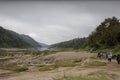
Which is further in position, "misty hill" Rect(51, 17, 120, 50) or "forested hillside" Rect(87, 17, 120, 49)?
"forested hillside" Rect(87, 17, 120, 49)

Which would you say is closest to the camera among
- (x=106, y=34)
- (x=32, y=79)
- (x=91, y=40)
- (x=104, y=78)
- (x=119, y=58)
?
(x=104, y=78)

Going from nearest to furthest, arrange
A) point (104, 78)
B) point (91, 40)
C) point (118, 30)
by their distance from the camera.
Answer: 1. point (104, 78)
2. point (118, 30)
3. point (91, 40)

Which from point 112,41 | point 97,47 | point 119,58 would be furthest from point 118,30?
point 119,58

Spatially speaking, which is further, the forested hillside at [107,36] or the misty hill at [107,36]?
the forested hillside at [107,36]

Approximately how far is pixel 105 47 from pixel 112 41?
9.84ft

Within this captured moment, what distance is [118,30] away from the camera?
79688mm

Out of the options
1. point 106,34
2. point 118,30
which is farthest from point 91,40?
point 118,30

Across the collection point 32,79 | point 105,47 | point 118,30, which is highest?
point 118,30

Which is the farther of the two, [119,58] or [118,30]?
[118,30]

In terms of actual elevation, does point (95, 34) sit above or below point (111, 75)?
above

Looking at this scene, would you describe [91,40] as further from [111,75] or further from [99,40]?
[111,75]

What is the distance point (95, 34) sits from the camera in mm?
97688

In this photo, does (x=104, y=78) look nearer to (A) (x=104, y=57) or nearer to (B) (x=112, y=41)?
(A) (x=104, y=57)

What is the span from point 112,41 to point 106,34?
4055 mm
